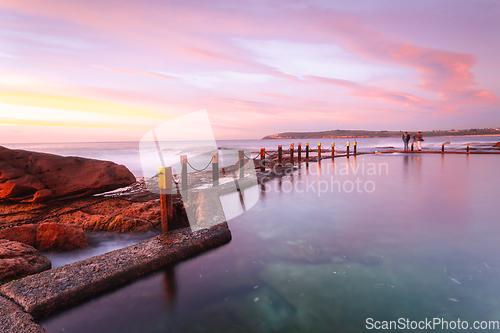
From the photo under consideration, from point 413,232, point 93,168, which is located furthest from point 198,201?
point 413,232

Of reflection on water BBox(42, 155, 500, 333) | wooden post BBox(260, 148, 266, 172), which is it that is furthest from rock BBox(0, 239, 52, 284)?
wooden post BBox(260, 148, 266, 172)

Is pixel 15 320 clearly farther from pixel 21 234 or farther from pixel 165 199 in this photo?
pixel 21 234

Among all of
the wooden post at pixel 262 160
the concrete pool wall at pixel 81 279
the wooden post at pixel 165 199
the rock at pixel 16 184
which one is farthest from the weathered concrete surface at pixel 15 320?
the wooden post at pixel 262 160

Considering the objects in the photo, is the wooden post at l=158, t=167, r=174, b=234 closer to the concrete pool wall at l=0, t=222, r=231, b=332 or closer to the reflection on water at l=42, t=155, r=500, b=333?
the concrete pool wall at l=0, t=222, r=231, b=332

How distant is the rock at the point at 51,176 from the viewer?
675 centimetres

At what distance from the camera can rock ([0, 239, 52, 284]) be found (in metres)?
3.48

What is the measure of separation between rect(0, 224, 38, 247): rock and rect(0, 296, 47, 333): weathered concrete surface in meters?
2.38

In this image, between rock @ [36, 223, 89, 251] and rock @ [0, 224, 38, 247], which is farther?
rock @ [36, 223, 89, 251]

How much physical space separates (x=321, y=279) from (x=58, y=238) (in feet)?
16.2

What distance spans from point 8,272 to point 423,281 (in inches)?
225

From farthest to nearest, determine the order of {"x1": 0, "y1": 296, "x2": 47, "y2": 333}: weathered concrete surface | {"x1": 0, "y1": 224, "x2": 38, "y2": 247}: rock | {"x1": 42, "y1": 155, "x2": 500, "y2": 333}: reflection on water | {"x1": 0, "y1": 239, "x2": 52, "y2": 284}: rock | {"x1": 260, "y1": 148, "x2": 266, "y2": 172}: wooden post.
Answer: {"x1": 260, "y1": 148, "x2": 266, "y2": 172}: wooden post, {"x1": 0, "y1": 224, "x2": 38, "y2": 247}: rock, {"x1": 0, "y1": 239, "x2": 52, "y2": 284}: rock, {"x1": 42, "y1": 155, "x2": 500, "y2": 333}: reflection on water, {"x1": 0, "y1": 296, "x2": 47, "y2": 333}: weathered concrete surface

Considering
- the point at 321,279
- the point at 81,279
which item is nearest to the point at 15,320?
the point at 81,279

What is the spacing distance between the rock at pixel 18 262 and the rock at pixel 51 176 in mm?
3538

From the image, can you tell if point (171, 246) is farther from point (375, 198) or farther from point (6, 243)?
point (375, 198)
